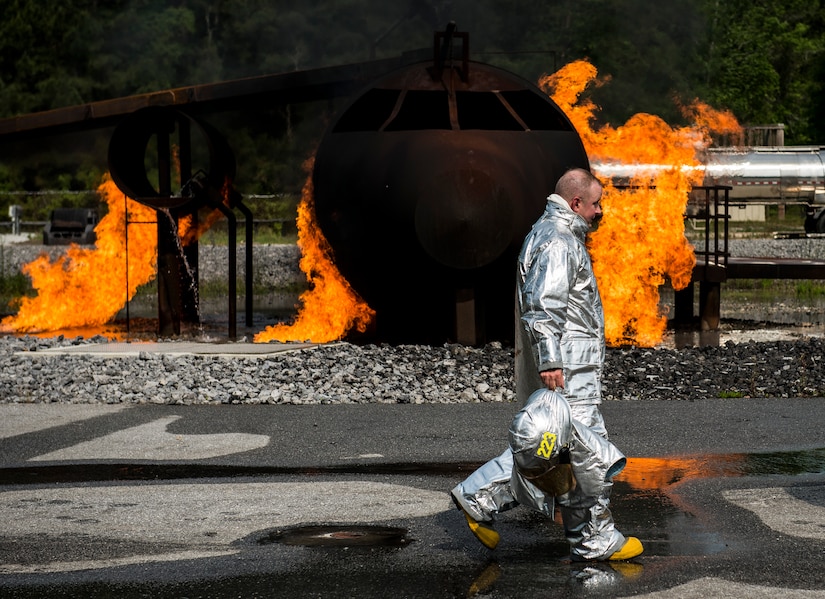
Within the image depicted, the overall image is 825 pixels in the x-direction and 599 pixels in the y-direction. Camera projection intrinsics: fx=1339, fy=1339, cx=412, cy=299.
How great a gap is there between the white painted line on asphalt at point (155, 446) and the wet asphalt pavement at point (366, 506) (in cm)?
3

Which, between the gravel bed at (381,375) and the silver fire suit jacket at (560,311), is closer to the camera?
the silver fire suit jacket at (560,311)

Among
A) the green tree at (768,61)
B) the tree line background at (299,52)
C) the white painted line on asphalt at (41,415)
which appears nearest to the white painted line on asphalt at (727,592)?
the white painted line on asphalt at (41,415)

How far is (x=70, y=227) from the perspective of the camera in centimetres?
3856

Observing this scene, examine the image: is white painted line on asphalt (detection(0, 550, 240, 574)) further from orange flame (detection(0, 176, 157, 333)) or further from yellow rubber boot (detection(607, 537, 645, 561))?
orange flame (detection(0, 176, 157, 333))

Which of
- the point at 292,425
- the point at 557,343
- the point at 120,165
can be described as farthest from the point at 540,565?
the point at 120,165

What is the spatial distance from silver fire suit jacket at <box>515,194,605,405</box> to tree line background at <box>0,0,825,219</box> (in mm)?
20564

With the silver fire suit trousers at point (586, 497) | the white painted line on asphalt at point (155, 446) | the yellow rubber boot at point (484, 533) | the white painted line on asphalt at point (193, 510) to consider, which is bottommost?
the white painted line on asphalt at point (155, 446)

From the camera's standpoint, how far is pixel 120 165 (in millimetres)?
18078

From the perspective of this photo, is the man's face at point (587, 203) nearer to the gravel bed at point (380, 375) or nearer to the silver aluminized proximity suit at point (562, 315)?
the silver aluminized proximity suit at point (562, 315)

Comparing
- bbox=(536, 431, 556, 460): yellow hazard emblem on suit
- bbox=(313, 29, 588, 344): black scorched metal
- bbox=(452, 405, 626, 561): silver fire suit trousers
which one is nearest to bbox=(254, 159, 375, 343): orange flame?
bbox=(313, 29, 588, 344): black scorched metal

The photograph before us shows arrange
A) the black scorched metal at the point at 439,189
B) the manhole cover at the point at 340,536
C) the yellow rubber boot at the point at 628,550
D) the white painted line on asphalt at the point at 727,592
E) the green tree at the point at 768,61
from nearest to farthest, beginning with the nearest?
the white painted line on asphalt at the point at 727,592
the yellow rubber boot at the point at 628,550
the manhole cover at the point at 340,536
the black scorched metal at the point at 439,189
the green tree at the point at 768,61

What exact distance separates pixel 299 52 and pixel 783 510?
3011cm

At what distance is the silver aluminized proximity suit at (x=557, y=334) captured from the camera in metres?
6.24

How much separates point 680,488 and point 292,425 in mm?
3783
